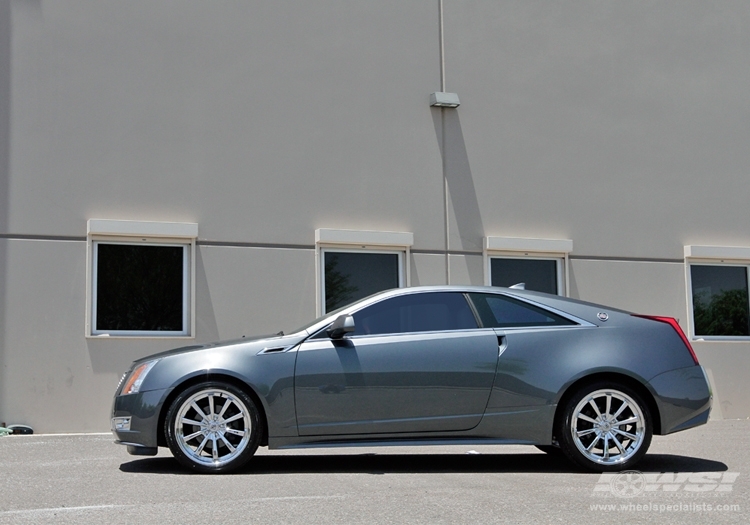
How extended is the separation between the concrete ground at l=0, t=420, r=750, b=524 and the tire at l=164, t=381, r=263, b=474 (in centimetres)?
16

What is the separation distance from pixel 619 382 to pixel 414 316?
163 cm

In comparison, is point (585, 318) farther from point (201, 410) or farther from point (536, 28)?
point (536, 28)

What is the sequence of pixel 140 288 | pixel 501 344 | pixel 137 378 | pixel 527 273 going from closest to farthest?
pixel 137 378 → pixel 501 344 → pixel 140 288 → pixel 527 273

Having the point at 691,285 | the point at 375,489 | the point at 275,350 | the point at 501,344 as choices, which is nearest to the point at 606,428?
the point at 501,344

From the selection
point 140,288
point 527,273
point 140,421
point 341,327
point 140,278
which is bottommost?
point 140,421

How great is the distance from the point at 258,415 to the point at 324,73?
21.2 ft

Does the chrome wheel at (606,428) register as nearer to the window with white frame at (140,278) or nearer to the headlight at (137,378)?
the headlight at (137,378)

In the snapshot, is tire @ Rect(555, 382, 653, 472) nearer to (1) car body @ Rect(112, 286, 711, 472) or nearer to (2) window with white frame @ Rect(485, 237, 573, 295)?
(1) car body @ Rect(112, 286, 711, 472)

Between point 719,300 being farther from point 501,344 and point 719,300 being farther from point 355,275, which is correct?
point 501,344

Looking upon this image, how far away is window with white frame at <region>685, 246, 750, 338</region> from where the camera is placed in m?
14.0

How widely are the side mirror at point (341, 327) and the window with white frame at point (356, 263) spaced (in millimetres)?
4798

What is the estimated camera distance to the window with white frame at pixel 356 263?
12477 millimetres

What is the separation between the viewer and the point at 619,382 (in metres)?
7.73

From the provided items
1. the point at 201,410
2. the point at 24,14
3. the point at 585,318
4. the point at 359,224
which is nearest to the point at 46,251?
the point at 24,14
